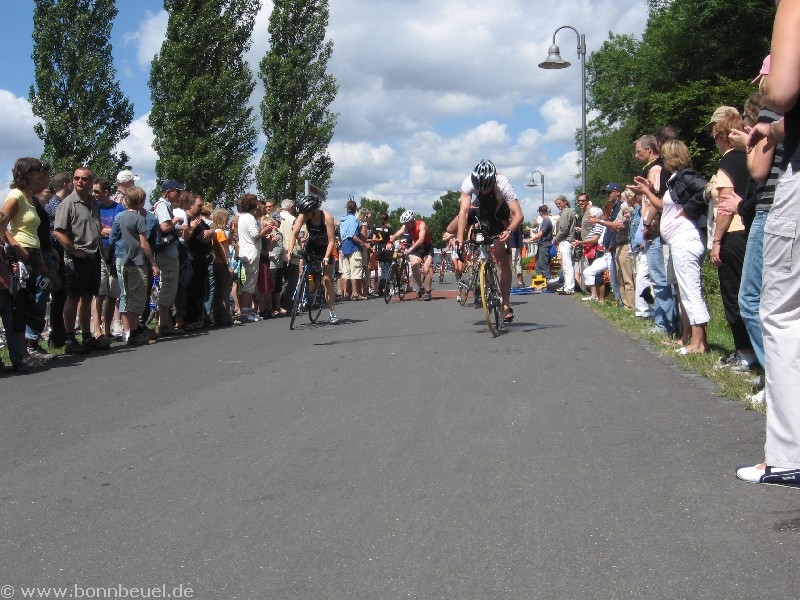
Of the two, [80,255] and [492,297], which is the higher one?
[80,255]

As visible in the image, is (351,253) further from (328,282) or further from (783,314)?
(783,314)

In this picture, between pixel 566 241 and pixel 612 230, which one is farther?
pixel 566 241

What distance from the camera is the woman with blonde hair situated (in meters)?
8.84

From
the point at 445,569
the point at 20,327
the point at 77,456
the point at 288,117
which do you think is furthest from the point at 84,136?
the point at 445,569

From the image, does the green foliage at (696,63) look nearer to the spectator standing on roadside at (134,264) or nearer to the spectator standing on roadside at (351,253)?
A: the spectator standing on roadside at (351,253)

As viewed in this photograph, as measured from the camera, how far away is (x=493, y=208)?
39.2ft

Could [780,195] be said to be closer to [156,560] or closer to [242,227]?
[156,560]

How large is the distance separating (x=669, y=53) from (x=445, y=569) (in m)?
48.3

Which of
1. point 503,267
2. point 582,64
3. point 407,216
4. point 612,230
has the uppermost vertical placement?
point 582,64

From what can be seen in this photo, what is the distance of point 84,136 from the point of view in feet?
143

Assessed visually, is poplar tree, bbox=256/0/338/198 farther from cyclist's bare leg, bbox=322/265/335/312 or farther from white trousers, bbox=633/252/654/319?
white trousers, bbox=633/252/654/319
